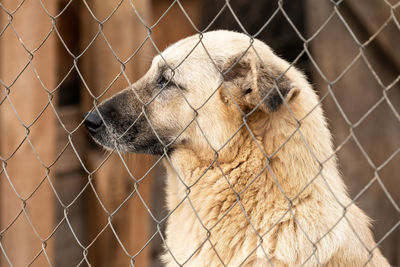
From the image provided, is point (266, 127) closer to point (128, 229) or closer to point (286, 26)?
point (128, 229)

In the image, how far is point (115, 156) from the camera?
4.73 meters

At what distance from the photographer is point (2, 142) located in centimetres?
434

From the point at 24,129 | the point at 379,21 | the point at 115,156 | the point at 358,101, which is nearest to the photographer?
the point at 24,129

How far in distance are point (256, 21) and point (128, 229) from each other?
379cm

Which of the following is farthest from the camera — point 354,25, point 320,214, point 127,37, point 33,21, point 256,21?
point 256,21

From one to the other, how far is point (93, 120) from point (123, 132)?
0.59 ft

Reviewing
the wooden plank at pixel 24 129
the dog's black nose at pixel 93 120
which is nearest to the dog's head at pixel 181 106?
the dog's black nose at pixel 93 120

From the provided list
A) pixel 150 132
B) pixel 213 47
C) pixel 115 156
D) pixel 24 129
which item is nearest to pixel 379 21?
pixel 115 156

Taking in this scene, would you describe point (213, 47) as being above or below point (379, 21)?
above

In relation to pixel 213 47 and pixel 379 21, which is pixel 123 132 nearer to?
pixel 213 47

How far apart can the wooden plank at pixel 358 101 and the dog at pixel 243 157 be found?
10.2ft

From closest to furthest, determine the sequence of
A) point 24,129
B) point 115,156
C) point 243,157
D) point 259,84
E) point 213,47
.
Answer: point 259,84
point 243,157
point 213,47
point 24,129
point 115,156

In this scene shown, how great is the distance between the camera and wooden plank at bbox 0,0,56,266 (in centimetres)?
425

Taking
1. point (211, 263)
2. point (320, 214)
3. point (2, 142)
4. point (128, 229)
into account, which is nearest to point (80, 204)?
point (128, 229)
